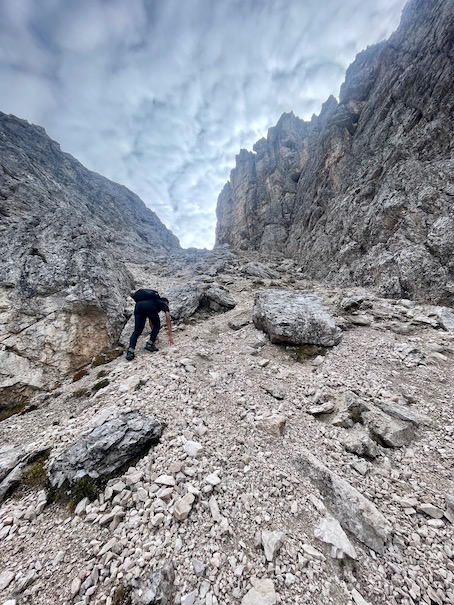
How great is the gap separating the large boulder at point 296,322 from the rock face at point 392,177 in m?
8.17

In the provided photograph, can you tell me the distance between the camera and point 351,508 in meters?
4.37

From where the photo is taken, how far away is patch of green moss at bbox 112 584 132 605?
10.5 feet

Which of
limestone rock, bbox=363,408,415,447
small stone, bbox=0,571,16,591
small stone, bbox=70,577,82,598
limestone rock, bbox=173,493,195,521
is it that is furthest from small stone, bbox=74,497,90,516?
limestone rock, bbox=363,408,415,447

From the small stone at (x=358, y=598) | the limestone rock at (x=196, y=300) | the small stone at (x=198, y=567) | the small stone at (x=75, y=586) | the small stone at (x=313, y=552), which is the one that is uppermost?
the limestone rock at (x=196, y=300)

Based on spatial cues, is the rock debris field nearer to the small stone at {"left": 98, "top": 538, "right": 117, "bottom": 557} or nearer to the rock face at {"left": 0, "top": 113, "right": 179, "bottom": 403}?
the small stone at {"left": 98, "top": 538, "right": 117, "bottom": 557}

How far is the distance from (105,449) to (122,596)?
261 centimetres

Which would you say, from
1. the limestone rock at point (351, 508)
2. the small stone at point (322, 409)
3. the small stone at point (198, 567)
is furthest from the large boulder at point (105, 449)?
the small stone at point (322, 409)

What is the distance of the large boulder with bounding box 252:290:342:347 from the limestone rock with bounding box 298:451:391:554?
5.66m

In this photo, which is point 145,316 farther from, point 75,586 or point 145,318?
point 75,586

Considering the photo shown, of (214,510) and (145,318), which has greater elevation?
(145,318)

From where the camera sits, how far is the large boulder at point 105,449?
16.6 feet

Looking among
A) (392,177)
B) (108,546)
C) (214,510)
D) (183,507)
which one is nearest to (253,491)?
(214,510)

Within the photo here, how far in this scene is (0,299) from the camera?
11344mm

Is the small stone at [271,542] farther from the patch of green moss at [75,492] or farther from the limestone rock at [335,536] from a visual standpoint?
the patch of green moss at [75,492]
